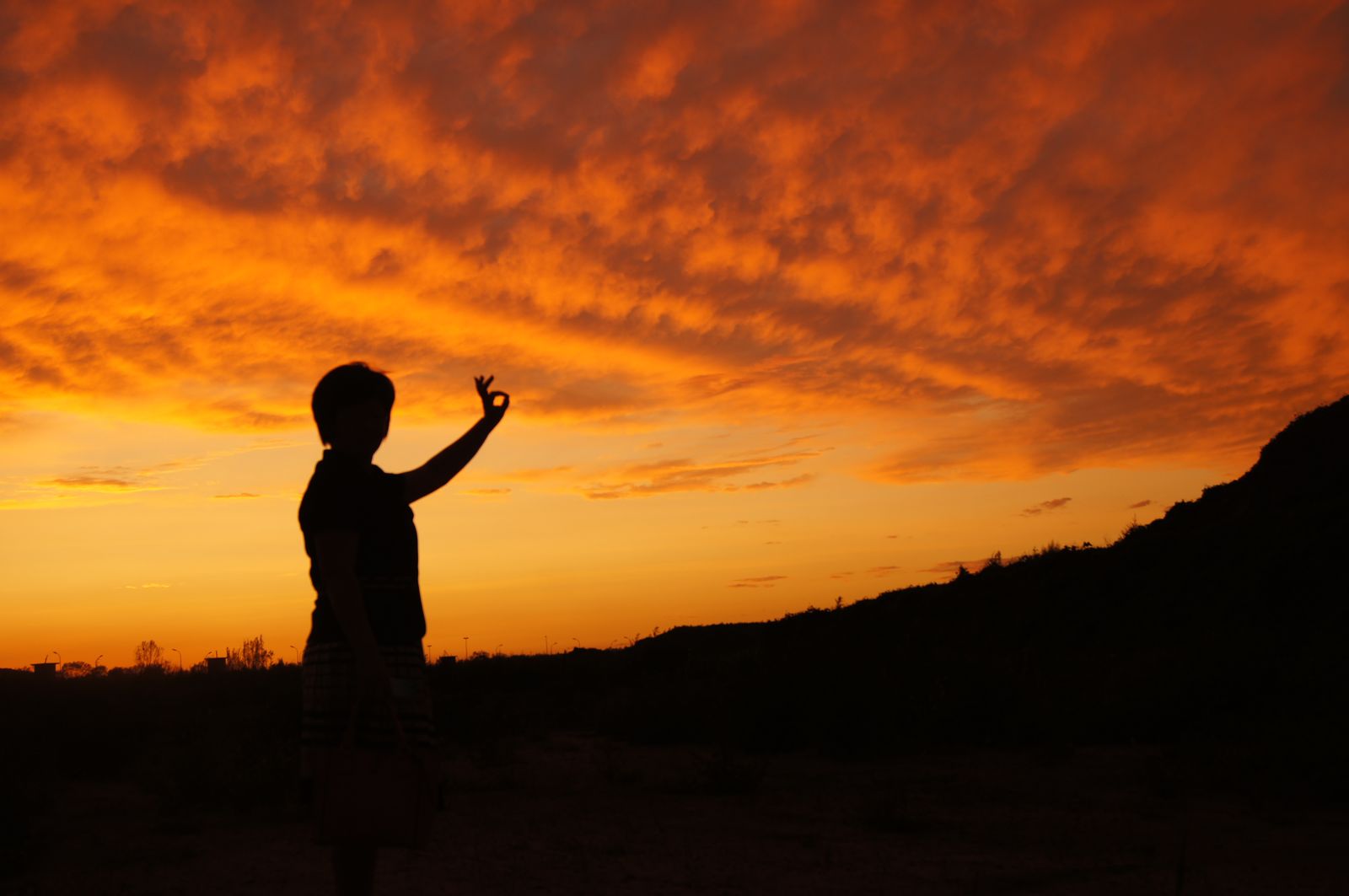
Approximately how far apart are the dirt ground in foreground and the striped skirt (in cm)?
313

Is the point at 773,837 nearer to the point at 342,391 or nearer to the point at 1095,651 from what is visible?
the point at 342,391

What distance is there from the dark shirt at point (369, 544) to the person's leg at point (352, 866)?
0.72 m

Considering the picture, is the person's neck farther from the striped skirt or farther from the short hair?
the striped skirt

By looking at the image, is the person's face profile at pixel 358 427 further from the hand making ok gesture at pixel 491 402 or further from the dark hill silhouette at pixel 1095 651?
the dark hill silhouette at pixel 1095 651

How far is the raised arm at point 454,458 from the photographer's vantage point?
166 inches

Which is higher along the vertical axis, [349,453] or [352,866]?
[349,453]

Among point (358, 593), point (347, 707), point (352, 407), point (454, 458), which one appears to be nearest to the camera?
point (358, 593)

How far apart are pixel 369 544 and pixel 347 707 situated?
1.85ft

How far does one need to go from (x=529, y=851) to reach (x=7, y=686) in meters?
17.2

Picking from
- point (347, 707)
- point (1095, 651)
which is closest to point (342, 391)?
point (347, 707)

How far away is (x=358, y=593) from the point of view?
3.66m

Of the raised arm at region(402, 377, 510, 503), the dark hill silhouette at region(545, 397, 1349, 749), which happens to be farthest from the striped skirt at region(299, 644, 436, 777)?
the dark hill silhouette at region(545, 397, 1349, 749)

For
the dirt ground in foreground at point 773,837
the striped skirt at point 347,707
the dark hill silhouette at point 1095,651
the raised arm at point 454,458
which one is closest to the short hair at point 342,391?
the raised arm at point 454,458

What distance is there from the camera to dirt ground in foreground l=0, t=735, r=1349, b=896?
6656 mm
